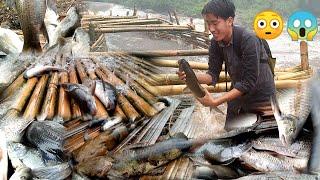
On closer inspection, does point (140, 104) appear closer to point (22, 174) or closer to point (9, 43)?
point (22, 174)

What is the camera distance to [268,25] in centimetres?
277

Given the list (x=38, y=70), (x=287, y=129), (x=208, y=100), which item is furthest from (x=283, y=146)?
(x=38, y=70)

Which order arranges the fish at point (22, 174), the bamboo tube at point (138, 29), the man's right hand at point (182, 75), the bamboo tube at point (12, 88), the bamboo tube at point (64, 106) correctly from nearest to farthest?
the fish at point (22, 174), the man's right hand at point (182, 75), the bamboo tube at point (64, 106), the bamboo tube at point (12, 88), the bamboo tube at point (138, 29)

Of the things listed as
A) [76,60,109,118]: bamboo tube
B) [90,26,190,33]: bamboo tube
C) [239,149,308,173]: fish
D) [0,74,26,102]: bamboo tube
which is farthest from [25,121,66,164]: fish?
[239,149,308,173]: fish

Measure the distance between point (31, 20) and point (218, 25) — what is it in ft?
5.17

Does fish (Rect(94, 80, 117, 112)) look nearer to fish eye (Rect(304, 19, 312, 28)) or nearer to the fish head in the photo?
the fish head

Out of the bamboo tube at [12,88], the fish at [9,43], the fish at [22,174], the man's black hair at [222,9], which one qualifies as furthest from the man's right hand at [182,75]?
the fish at [9,43]

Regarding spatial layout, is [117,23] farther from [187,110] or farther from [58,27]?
[187,110]

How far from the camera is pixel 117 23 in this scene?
11.8 feet

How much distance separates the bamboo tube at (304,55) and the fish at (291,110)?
0.10m

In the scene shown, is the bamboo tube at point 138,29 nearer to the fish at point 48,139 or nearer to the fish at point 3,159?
the fish at point 48,139

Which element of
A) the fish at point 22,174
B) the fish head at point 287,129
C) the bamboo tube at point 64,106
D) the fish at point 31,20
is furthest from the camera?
the fish at point 31,20

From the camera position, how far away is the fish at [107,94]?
3098 millimetres

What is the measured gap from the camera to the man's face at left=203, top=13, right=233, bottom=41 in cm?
277
